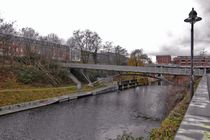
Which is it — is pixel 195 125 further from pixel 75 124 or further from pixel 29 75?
pixel 29 75

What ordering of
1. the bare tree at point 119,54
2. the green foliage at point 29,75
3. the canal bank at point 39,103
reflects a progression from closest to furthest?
the canal bank at point 39,103, the green foliage at point 29,75, the bare tree at point 119,54

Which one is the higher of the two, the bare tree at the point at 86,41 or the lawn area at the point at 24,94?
the bare tree at the point at 86,41

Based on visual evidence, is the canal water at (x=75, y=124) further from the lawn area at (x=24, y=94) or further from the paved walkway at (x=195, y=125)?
the paved walkway at (x=195, y=125)

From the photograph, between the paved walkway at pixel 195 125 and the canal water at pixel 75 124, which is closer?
the paved walkway at pixel 195 125

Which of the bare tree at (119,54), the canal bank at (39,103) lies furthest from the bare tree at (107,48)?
the canal bank at (39,103)

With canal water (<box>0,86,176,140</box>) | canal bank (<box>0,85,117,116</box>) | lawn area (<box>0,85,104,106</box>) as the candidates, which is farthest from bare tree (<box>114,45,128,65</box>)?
canal water (<box>0,86,176,140</box>)

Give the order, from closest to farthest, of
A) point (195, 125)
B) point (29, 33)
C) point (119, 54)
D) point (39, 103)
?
point (195, 125) → point (39, 103) → point (29, 33) → point (119, 54)

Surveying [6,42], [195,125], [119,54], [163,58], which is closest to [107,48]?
[119,54]

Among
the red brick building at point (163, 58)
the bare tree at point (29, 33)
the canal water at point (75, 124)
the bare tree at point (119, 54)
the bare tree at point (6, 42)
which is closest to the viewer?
the canal water at point (75, 124)

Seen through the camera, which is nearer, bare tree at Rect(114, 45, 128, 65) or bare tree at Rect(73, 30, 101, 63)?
bare tree at Rect(73, 30, 101, 63)

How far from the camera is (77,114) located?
24.1 m

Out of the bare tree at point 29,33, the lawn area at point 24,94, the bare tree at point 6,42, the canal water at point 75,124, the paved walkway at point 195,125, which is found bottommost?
the canal water at point 75,124

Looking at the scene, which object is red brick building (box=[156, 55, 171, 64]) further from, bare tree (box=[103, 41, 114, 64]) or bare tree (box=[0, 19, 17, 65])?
bare tree (box=[0, 19, 17, 65])

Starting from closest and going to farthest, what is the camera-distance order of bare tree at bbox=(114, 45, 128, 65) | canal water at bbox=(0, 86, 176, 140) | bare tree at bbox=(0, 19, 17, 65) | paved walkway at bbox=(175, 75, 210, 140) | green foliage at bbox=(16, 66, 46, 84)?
paved walkway at bbox=(175, 75, 210, 140), canal water at bbox=(0, 86, 176, 140), green foliage at bbox=(16, 66, 46, 84), bare tree at bbox=(0, 19, 17, 65), bare tree at bbox=(114, 45, 128, 65)
